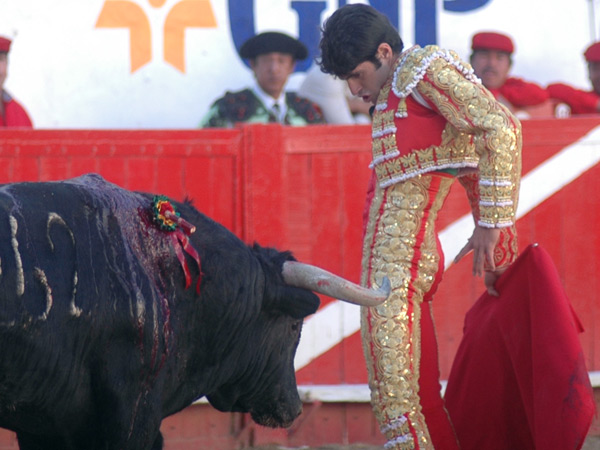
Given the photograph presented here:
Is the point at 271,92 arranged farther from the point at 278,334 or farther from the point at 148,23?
the point at 278,334

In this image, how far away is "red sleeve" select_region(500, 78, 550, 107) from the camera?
5840 mm

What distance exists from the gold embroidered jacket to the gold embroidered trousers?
73 mm

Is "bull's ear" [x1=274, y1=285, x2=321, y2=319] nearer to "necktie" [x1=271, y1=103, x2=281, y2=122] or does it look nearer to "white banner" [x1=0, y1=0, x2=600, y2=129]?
"necktie" [x1=271, y1=103, x2=281, y2=122]

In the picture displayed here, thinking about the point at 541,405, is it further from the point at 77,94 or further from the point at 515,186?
the point at 77,94

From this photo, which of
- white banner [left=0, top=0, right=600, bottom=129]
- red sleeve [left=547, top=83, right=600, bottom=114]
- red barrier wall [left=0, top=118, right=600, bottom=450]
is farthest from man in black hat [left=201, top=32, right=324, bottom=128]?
red sleeve [left=547, top=83, right=600, bottom=114]

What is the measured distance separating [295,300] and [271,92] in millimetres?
2359

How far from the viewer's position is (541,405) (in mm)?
3174

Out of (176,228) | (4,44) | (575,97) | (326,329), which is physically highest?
(4,44)

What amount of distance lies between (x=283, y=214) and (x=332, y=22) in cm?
162

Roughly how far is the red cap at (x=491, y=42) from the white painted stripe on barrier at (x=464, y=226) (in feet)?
3.66

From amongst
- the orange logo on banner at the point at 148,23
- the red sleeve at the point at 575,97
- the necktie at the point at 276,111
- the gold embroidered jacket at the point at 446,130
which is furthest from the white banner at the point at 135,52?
the gold embroidered jacket at the point at 446,130

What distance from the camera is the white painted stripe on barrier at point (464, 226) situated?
4609 millimetres

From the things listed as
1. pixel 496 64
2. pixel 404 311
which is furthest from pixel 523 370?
pixel 496 64

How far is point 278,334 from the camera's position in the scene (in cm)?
329
